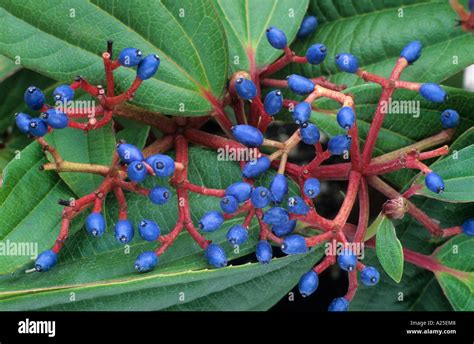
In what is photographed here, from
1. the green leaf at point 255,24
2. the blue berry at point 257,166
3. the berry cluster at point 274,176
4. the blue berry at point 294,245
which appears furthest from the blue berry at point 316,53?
the blue berry at point 294,245

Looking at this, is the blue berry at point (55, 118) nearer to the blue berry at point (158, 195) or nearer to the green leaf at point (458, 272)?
the blue berry at point (158, 195)

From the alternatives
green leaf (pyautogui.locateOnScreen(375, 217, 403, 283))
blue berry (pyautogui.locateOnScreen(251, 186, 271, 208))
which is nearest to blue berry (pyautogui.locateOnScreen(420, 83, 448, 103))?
green leaf (pyautogui.locateOnScreen(375, 217, 403, 283))

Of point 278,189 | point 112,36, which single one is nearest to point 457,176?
point 278,189

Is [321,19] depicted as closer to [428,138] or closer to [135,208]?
[428,138]

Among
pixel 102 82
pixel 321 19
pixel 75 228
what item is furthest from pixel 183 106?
pixel 321 19

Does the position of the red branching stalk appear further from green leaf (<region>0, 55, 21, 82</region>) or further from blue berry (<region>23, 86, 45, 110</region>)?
green leaf (<region>0, 55, 21, 82</region>)

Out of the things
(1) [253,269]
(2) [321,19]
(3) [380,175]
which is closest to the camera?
(1) [253,269]
